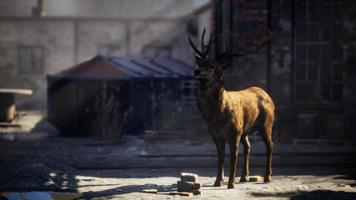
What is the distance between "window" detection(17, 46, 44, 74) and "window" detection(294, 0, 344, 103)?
1480cm

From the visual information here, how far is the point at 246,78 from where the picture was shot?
14.9 m

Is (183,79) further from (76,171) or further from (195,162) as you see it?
(76,171)

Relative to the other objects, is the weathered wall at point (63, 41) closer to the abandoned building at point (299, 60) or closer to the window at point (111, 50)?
the window at point (111, 50)

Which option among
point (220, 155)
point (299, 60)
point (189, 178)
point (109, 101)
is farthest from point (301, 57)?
point (189, 178)

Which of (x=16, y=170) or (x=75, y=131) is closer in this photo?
(x=16, y=170)

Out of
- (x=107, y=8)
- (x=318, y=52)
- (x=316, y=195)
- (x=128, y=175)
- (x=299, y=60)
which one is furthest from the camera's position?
(x=107, y=8)

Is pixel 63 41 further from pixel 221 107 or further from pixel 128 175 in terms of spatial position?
pixel 221 107

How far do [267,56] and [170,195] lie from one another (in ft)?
24.3

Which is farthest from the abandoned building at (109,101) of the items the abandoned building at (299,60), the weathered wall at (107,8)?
the weathered wall at (107,8)

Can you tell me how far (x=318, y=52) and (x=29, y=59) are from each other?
50.6 ft

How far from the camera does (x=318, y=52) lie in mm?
14539

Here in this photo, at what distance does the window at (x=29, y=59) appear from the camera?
26078 millimetres

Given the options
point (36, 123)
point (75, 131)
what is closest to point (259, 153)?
point (75, 131)

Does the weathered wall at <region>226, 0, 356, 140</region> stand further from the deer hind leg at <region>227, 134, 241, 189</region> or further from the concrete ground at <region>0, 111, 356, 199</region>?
the deer hind leg at <region>227, 134, 241, 189</region>
